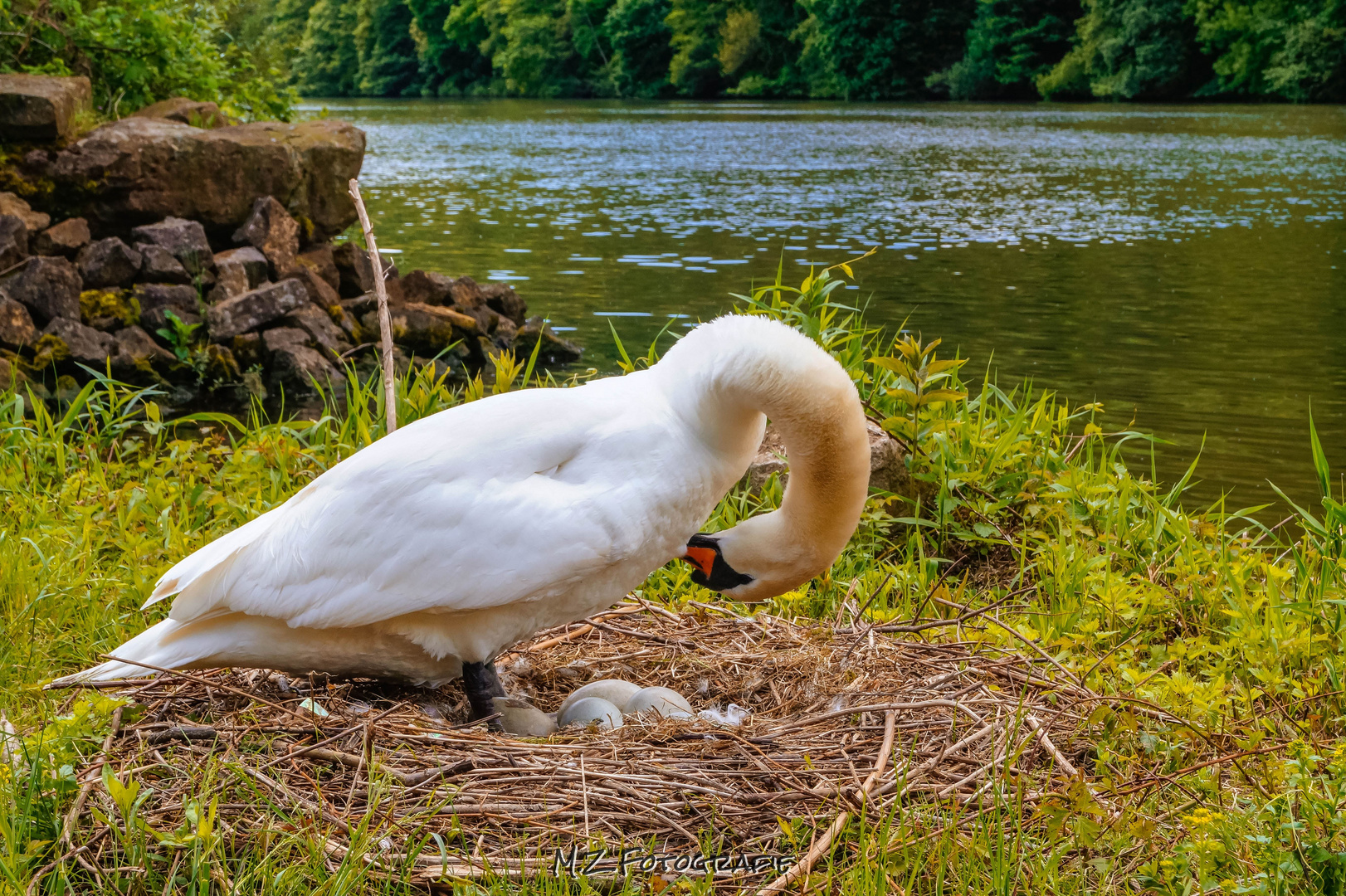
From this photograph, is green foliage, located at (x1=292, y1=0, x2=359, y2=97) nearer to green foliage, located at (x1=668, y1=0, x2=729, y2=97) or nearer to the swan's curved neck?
green foliage, located at (x1=668, y1=0, x2=729, y2=97)

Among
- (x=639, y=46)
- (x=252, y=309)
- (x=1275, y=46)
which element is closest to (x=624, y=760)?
(x=252, y=309)

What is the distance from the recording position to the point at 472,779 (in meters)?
3.09

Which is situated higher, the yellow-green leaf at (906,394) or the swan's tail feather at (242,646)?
the yellow-green leaf at (906,394)

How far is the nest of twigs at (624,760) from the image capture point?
→ 2.91 m

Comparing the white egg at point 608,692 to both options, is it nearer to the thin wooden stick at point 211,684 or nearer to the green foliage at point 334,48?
the thin wooden stick at point 211,684

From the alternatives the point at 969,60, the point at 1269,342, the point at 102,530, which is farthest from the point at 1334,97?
the point at 102,530

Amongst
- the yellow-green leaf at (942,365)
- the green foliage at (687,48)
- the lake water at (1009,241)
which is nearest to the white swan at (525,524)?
the yellow-green leaf at (942,365)

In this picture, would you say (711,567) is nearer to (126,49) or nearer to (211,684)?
(211,684)

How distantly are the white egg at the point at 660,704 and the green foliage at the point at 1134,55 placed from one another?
57461 mm

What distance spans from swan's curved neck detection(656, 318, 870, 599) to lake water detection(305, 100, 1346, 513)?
5.92 metres

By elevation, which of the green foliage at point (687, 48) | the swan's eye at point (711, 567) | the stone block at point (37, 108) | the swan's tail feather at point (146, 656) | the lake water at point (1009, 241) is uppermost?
the green foliage at point (687, 48)

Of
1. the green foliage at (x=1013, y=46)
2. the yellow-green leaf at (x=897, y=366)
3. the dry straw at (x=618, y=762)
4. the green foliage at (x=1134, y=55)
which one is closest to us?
the dry straw at (x=618, y=762)

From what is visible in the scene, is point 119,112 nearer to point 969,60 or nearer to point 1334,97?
point 1334,97

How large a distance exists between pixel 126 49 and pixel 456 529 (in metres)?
13.1
